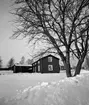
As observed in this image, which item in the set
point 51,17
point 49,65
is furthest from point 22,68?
point 51,17

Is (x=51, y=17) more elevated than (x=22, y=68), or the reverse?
(x=51, y=17)

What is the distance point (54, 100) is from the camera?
3.40 meters

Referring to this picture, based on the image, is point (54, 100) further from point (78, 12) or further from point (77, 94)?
point (78, 12)

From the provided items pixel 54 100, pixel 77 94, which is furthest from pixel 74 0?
pixel 54 100

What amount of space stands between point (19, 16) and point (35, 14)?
1.48m

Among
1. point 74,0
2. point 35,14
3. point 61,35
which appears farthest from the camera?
point 61,35

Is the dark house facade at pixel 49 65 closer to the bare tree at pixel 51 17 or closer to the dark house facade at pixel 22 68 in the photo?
the dark house facade at pixel 22 68

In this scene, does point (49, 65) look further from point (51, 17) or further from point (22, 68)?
point (51, 17)

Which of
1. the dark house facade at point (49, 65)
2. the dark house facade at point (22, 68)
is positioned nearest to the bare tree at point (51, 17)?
the dark house facade at point (49, 65)

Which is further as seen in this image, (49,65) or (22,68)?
(22,68)

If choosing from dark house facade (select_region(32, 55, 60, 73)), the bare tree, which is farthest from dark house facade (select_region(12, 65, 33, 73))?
the bare tree

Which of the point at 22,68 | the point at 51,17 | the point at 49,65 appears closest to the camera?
the point at 51,17

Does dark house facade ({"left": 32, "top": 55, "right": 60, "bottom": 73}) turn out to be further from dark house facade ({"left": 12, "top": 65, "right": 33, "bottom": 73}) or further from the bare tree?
the bare tree

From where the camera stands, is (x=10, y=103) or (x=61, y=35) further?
(x=61, y=35)
